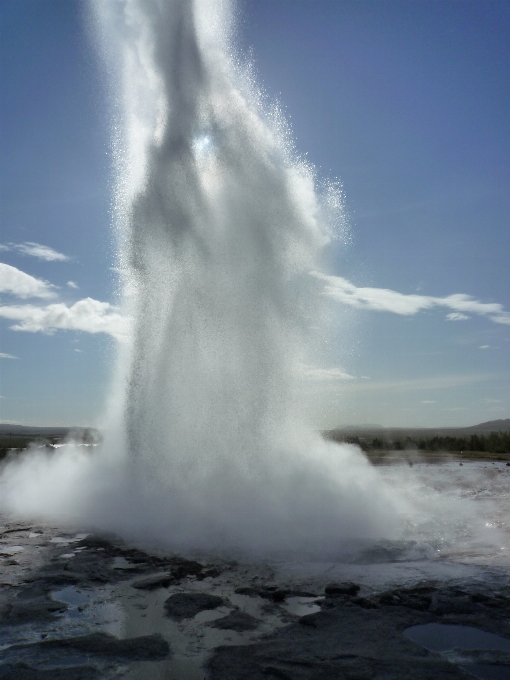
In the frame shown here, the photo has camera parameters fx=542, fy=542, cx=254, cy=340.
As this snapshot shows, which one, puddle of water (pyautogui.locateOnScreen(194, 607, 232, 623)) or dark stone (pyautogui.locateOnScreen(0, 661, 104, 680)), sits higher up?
puddle of water (pyautogui.locateOnScreen(194, 607, 232, 623))

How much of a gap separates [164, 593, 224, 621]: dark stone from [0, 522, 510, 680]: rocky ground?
0.02 meters

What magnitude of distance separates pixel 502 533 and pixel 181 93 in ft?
47.4

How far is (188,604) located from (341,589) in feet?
6.82

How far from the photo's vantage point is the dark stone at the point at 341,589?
734 centimetres

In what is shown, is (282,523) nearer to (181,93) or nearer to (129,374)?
(129,374)

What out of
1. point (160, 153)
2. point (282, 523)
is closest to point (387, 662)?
point (282, 523)

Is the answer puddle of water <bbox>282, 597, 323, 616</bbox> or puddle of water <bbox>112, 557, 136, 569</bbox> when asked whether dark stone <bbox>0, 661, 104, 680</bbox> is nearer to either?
puddle of water <bbox>282, 597, 323, 616</bbox>

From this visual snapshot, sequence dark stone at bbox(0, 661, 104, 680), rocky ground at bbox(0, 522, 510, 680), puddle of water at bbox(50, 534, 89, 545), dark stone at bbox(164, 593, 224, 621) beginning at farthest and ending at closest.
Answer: puddle of water at bbox(50, 534, 89, 545), dark stone at bbox(164, 593, 224, 621), rocky ground at bbox(0, 522, 510, 680), dark stone at bbox(0, 661, 104, 680)

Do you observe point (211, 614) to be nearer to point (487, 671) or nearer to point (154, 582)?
point (154, 582)

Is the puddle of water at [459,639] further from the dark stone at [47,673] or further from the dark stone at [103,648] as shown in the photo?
the dark stone at [47,673]

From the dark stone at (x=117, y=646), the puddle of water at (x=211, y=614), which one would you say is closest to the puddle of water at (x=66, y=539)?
the puddle of water at (x=211, y=614)

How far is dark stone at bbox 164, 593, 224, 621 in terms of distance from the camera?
6652mm

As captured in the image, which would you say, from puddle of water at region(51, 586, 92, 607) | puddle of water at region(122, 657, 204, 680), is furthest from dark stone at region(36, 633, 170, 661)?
puddle of water at region(51, 586, 92, 607)

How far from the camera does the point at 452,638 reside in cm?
603
